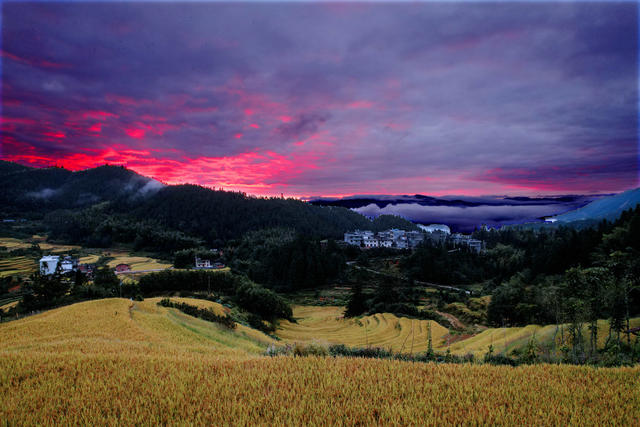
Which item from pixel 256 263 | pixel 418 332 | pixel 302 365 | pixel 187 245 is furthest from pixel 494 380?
pixel 187 245

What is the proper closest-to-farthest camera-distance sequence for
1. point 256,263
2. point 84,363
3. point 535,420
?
1. point 535,420
2. point 84,363
3. point 256,263

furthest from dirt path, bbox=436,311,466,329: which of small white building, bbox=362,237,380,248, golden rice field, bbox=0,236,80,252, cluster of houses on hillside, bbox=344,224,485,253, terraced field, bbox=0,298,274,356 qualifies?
golden rice field, bbox=0,236,80,252

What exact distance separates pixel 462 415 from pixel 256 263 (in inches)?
3828

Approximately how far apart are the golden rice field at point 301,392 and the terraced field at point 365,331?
2127 centimetres

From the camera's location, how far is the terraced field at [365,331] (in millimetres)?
28970

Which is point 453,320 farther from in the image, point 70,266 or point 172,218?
point 172,218

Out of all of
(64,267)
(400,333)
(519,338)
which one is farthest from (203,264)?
(519,338)

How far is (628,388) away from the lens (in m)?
4.86

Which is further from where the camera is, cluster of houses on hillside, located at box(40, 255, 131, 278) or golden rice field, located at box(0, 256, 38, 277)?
cluster of houses on hillside, located at box(40, 255, 131, 278)

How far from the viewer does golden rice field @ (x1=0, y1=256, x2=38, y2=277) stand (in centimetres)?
6702

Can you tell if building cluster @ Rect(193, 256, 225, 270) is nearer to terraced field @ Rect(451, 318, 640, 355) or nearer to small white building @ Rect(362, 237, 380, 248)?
small white building @ Rect(362, 237, 380, 248)

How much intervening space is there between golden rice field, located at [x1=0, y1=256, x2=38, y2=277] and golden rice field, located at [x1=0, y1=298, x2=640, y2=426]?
90483mm

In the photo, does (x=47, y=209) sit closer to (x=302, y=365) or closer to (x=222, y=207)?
(x=222, y=207)

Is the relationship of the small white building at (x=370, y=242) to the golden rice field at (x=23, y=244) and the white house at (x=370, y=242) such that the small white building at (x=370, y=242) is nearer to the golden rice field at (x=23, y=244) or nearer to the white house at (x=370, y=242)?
the white house at (x=370, y=242)
